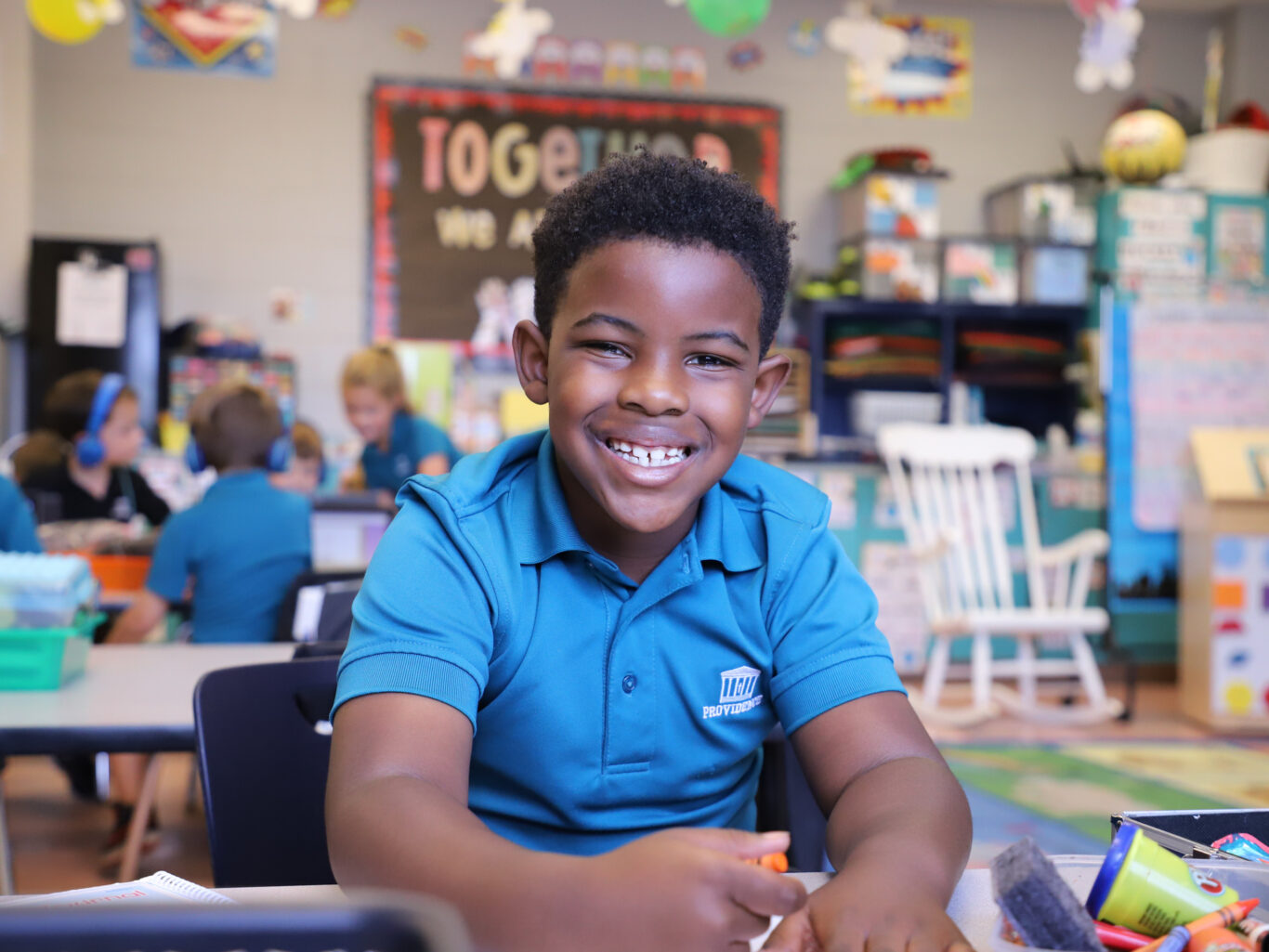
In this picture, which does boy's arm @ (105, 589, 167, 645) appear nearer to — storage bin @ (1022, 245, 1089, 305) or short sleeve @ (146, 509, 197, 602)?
short sleeve @ (146, 509, 197, 602)

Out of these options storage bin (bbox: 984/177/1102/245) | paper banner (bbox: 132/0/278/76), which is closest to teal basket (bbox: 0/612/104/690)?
paper banner (bbox: 132/0/278/76)

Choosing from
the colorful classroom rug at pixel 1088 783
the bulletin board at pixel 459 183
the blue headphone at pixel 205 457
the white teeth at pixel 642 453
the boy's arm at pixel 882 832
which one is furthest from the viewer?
the bulletin board at pixel 459 183

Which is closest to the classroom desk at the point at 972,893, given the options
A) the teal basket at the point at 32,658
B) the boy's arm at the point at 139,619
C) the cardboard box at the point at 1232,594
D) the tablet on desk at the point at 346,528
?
the teal basket at the point at 32,658

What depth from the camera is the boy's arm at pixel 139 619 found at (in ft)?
7.77

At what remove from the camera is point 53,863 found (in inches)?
101

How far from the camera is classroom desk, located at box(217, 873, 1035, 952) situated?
2.26ft

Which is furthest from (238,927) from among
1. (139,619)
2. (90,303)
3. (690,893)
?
(90,303)

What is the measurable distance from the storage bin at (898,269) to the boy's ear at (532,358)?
15.0 ft

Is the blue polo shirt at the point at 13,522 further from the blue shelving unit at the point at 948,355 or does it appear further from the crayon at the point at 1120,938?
the blue shelving unit at the point at 948,355

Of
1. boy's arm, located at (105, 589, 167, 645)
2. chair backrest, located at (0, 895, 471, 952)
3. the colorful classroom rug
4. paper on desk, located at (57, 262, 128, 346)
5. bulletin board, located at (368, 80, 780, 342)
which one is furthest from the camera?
bulletin board, located at (368, 80, 780, 342)

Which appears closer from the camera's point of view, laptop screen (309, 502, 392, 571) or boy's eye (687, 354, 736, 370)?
boy's eye (687, 354, 736, 370)

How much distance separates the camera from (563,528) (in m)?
0.93

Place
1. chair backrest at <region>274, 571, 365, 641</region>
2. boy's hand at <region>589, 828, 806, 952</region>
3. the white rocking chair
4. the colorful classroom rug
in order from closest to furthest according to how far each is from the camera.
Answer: boy's hand at <region>589, 828, 806, 952</region> < chair backrest at <region>274, 571, 365, 641</region> < the colorful classroom rug < the white rocking chair

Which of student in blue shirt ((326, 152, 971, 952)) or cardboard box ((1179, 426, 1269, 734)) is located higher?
student in blue shirt ((326, 152, 971, 952))
